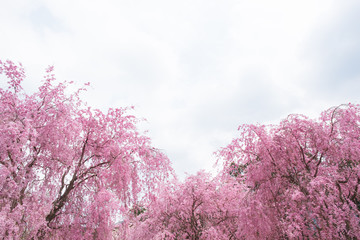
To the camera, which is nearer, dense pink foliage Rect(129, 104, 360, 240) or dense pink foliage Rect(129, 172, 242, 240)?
dense pink foliage Rect(129, 104, 360, 240)

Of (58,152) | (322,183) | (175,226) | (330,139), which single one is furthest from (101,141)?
(330,139)

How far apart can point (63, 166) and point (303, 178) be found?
297 inches

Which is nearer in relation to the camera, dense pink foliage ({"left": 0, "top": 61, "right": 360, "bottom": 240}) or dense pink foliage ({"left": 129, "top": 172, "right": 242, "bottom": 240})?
dense pink foliage ({"left": 0, "top": 61, "right": 360, "bottom": 240})

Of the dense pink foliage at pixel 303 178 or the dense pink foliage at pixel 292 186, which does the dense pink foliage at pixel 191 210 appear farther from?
the dense pink foliage at pixel 303 178

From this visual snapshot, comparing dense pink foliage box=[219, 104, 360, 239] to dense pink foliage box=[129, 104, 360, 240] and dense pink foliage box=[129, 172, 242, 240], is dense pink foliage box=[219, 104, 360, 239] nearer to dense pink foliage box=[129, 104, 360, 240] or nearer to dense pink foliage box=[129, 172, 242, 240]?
dense pink foliage box=[129, 104, 360, 240]

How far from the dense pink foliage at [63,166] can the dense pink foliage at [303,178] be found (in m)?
3.21

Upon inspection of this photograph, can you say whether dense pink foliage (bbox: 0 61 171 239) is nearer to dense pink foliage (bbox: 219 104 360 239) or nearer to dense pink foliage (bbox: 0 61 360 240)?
dense pink foliage (bbox: 0 61 360 240)

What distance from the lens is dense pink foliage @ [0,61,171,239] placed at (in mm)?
6012

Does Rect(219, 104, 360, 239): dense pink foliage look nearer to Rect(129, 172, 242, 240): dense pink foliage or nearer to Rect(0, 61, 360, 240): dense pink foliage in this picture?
Rect(0, 61, 360, 240): dense pink foliage

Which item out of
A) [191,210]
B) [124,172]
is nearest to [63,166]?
[124,172]

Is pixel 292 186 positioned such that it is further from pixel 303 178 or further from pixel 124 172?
pixel 124 172

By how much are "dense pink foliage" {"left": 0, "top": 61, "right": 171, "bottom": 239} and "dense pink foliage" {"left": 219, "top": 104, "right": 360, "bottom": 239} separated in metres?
3.21

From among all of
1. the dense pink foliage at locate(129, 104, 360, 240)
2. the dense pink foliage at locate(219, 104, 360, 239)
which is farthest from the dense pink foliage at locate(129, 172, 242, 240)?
the dense pink foliage at locate(219, 104, 360, 239)

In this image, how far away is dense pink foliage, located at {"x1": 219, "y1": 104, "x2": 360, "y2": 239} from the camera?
6.07 metres
